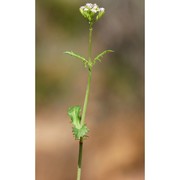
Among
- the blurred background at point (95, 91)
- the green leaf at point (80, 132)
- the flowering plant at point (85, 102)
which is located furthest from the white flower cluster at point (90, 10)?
the green leaf at point (80, 132)

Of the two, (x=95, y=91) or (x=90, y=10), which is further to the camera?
(x=95, y=91)

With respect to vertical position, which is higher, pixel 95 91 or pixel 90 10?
pixel 90 10

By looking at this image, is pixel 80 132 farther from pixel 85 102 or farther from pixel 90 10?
pixel 90 10

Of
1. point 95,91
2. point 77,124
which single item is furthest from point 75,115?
point 95,91

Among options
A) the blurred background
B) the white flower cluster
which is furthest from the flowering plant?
the blurred background

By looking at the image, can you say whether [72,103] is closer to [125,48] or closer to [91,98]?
[91,98]

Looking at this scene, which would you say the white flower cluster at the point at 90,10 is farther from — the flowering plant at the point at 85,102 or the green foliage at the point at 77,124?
the green foliage at the point at 77,124

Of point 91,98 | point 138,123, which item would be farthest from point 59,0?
point 138,123
